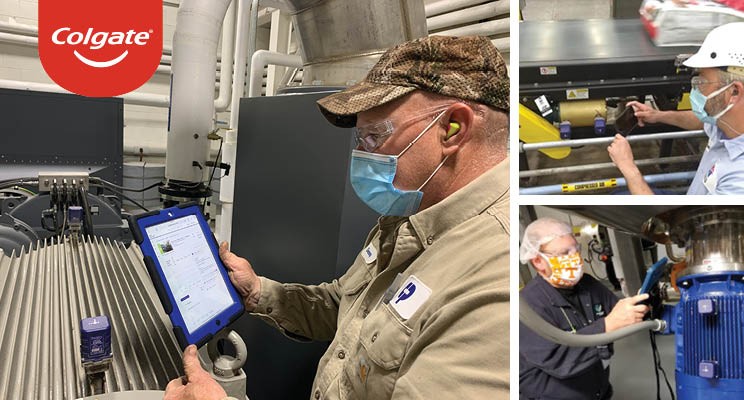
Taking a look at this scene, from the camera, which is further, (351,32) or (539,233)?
(351,32)

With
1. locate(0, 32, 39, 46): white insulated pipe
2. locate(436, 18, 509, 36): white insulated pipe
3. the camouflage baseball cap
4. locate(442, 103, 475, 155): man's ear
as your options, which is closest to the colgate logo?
the camouflage baseball cap

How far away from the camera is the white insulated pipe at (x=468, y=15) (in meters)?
2.68

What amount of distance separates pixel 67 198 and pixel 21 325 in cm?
134

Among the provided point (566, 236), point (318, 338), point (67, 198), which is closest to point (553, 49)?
point (566, 236)

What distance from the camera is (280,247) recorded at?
5.13ft

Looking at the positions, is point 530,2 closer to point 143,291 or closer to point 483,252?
point 483,252

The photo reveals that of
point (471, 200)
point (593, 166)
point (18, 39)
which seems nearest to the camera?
point (593, 166)

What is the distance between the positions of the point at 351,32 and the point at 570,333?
1.34 metres

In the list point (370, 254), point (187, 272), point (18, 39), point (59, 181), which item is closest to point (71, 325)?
point (187, 272)

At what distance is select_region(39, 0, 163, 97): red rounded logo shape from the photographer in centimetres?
170

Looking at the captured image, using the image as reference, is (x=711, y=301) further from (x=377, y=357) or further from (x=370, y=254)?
(x=370, y=254)

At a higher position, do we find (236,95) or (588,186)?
(236,95)

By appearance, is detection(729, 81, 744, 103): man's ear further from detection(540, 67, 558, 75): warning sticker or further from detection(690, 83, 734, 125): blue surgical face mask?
detection(540, 67, 558, 75): warning sticker

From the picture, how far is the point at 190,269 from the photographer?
1035mm
